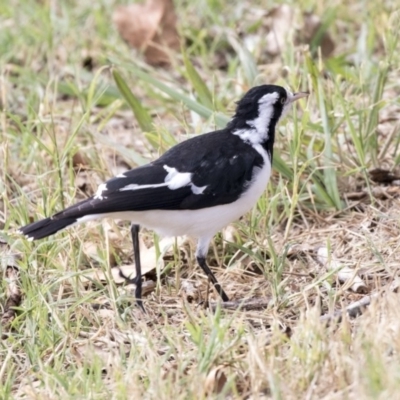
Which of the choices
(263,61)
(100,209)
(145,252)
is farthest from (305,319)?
(263,61)

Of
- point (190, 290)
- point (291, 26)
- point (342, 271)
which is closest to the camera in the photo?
point (342, 271)

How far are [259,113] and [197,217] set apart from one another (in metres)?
0.61

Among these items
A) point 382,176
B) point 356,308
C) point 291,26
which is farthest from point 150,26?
point 356,308

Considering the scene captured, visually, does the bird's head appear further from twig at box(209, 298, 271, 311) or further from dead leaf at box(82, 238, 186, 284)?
twig at box(209, 298, 271, 311)

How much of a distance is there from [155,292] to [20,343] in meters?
0.72

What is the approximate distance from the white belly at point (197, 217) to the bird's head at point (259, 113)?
287 mm

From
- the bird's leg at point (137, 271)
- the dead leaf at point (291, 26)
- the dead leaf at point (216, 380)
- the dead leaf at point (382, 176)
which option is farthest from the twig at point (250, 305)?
the dead leaf at point (291, 26)

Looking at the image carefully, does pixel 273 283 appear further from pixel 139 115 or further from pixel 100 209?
pixel 139 115

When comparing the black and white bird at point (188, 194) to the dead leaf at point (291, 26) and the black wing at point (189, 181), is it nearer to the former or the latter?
the black wing at point (189, 181)

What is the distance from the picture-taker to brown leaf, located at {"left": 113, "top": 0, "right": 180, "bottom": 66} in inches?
254

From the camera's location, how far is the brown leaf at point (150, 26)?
6453 mm

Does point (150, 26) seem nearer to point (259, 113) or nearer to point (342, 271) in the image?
point (259, 113)

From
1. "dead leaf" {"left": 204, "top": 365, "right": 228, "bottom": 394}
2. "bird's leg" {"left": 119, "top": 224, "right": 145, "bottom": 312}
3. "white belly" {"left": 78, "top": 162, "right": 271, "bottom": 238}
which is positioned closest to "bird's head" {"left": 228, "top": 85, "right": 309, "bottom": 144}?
"white belly" {"left": 78, "top": 162, "right": 271, "bottom": 238}

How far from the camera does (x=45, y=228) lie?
383 centimetres
